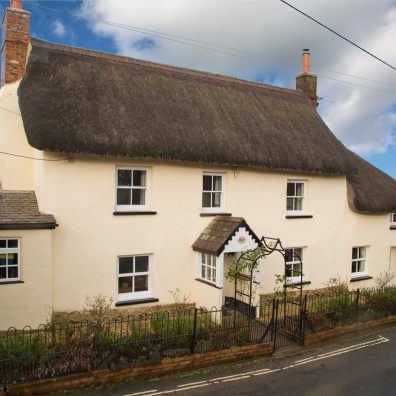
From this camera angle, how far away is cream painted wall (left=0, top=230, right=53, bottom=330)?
9852mm

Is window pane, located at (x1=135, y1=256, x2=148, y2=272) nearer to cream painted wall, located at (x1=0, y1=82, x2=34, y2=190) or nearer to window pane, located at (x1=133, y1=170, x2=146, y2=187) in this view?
window pane, located at (x1=133, y1=170, x2=146, y2=187)

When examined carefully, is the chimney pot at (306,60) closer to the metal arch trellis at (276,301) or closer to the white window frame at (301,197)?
the white window frame at (301,197)

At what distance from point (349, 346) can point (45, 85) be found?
11057mm

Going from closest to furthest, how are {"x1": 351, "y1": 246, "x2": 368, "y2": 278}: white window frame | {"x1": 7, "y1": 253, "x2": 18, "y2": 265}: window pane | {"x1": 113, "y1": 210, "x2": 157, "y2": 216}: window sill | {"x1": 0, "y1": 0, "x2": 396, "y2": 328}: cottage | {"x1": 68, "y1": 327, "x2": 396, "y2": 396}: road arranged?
{"x1": 68, "y1": 327, "x2": 396, "y2": 396}: road → {"x1": 7, "y1": 253, "x2": 18, "y2": 265}: window pane → {"x1": 0, "y1": 0, "x2": 396, "y2": 328}: cottage → {"x1": 113, "y1": 210, "x2": 157, "y2": 216}: window sill → {"x1": 351, "y1": 246, "x2": 368, "y2": 278}: white window frame

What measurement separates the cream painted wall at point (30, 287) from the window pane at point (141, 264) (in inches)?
104

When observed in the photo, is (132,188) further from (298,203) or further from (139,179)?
(298,203)

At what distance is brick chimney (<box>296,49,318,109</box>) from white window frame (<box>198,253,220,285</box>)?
9.98m

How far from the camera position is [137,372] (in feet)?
26.9

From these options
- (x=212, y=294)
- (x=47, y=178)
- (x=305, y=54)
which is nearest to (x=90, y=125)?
(x=47, y=178)

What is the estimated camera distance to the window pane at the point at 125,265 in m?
11.9

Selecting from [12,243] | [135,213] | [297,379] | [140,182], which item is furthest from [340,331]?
[12,243]

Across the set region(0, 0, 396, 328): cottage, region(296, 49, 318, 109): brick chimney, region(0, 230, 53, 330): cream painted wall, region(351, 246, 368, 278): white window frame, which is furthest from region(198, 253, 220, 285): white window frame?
region(296, 49, 318, 109): brick chimney

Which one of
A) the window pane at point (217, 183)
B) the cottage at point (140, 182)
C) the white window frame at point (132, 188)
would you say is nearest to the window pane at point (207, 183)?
the cottage at point (140, 182)

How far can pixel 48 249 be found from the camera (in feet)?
33.6
